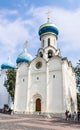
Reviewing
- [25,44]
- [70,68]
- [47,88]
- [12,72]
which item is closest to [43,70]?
[47,88]

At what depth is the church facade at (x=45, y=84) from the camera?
77.6 ft

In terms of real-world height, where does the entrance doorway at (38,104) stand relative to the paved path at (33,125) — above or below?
above

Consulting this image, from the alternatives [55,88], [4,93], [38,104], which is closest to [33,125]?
[55,88]

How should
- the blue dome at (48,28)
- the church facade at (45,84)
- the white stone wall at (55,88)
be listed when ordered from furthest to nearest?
the blue dome at (48,28) < the church facade at (45,84) < the white stone wall at (55,88)

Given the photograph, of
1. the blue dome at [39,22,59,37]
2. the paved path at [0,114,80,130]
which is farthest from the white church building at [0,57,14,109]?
the paved path at [0,114,80,130]

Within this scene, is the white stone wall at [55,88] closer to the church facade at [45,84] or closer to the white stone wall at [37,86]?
the church facade at [45,84]

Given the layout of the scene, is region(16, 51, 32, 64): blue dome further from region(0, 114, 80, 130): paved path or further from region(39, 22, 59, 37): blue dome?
region(0, 114, 80, 130): paved path

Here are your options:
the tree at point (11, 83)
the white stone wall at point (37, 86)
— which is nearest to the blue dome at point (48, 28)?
the white stone wall at point (37, 86)

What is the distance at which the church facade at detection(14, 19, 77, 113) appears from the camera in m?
23.6

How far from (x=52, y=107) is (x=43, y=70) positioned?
19.8ft

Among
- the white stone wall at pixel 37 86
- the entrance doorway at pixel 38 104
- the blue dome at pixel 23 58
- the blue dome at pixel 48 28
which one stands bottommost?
the entrance doorway at pixel 38 104

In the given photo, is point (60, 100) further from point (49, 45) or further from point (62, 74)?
point (49, 45)

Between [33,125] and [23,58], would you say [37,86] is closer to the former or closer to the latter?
[23,58]

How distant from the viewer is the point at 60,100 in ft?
76.3
